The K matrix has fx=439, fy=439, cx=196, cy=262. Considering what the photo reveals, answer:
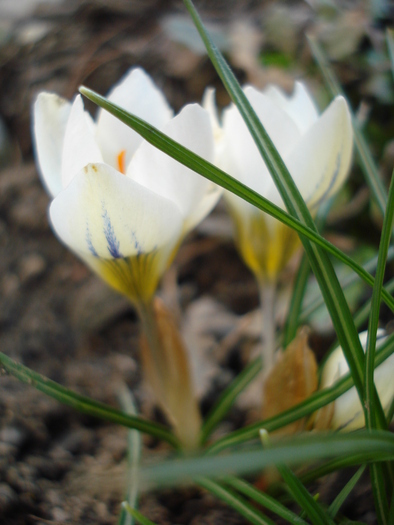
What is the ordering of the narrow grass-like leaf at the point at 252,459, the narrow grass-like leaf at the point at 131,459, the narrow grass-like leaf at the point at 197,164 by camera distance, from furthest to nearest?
the narrow grass-like leaf at the point at 131,459, the narrow grass-like leaf at the point at 197,164, the narrow grass-like leaf at the point at 252,459

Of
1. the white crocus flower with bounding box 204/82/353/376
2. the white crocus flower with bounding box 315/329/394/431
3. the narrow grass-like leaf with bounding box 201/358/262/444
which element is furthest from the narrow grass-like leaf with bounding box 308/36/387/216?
the narrow grass-like leaf with bounding box 201/358/262/444

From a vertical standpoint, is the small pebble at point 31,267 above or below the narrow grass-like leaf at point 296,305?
above

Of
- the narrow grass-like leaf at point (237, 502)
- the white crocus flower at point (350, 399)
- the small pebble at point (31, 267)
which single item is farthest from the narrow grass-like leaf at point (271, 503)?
the small pebble at point (31, 267)

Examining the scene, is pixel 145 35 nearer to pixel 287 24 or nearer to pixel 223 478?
pixel 287 24

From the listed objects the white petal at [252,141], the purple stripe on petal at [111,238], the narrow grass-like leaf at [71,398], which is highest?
the white petal at [252,141]

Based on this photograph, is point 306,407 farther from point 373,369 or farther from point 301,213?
point 301,213

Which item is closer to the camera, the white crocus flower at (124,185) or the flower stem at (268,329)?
the white crocus flower at (124,185)

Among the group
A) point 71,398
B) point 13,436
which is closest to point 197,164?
point 71,398

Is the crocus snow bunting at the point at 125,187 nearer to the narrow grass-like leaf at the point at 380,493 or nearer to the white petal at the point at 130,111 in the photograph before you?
the white petal at the point at 130,111

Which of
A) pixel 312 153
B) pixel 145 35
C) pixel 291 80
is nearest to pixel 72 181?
pixel 312 153
